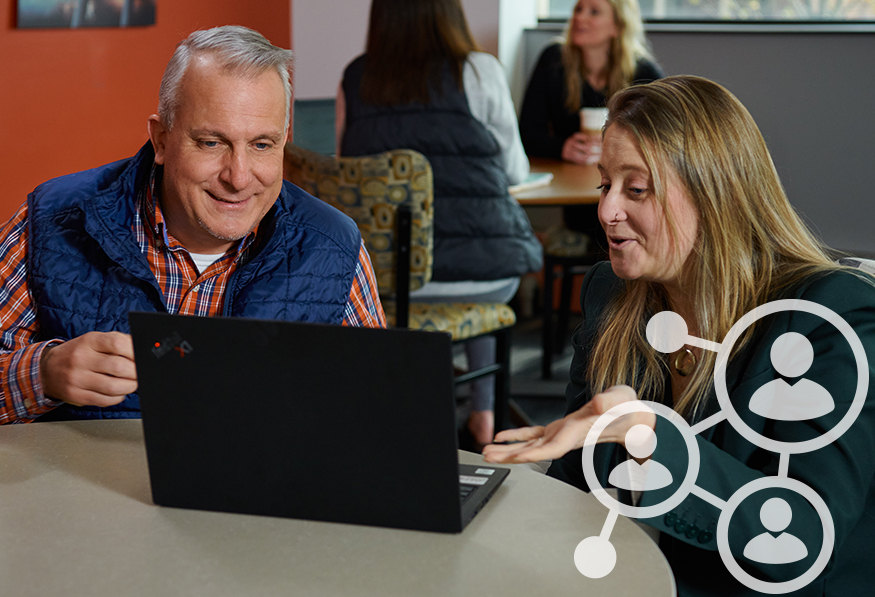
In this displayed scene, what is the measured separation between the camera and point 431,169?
2.32 meters

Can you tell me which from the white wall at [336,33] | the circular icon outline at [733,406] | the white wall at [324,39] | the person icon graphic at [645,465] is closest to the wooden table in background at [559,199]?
the white wall at [336,33]

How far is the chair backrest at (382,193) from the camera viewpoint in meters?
2.24

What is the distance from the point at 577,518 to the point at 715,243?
0.41m

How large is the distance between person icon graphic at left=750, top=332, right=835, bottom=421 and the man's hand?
0.74m

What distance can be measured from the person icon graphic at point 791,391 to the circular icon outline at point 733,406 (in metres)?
0.02

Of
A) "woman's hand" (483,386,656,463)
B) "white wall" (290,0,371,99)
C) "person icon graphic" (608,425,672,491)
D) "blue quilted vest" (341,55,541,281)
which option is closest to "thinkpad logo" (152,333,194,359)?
"woman's hand" (483,386,656,463)

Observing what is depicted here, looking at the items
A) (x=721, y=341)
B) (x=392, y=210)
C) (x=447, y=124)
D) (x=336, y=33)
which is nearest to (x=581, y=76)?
(x=336, y=33)

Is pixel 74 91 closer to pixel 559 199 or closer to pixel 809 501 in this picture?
pixel 559 199

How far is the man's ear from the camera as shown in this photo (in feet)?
4.58

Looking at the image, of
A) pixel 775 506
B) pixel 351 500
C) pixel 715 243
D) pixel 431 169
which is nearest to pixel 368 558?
pixel 351 500

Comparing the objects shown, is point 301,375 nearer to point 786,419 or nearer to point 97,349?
point 97,349

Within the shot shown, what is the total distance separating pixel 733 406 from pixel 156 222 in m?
0.90

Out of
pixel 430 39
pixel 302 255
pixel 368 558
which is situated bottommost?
pixel 368 558

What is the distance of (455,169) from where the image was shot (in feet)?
8.02
